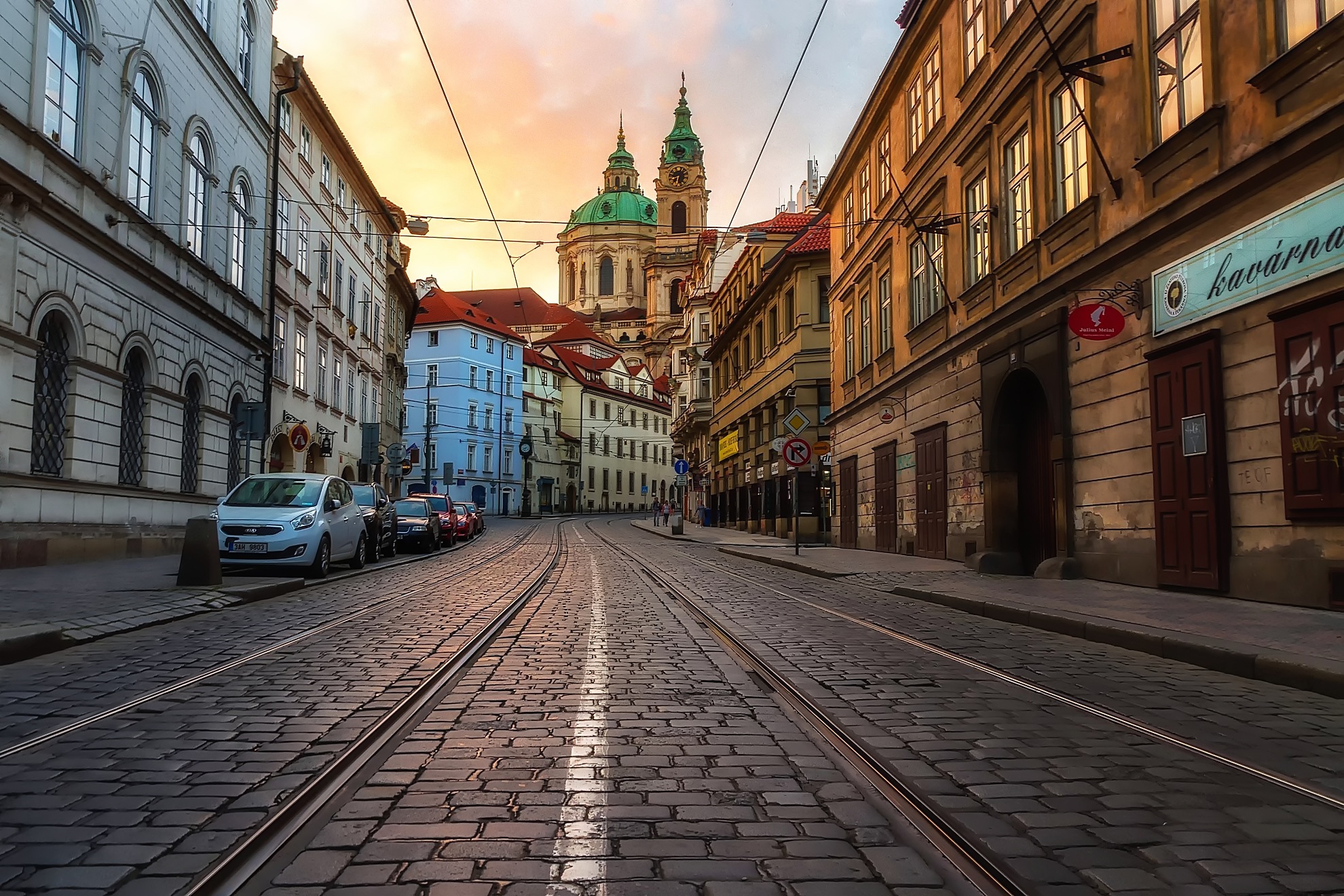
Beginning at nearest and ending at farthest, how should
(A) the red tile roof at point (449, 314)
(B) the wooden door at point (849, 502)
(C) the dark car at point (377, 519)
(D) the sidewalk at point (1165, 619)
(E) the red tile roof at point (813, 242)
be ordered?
(D) the sidewalk at point (1165, 619), (C) the dark car at point (377, 519), (B) the wooden door at point (849, 502), (E) the red tile roof at point (813, 242), (A) the red tile roof at point (449, 314)

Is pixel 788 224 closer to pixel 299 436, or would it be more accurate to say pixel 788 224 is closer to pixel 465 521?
pixel 465 521

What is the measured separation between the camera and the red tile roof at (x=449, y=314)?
256 ft

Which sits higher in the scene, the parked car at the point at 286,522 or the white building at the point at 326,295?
the white building at the point at 326,295

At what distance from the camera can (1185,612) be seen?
10.1 m

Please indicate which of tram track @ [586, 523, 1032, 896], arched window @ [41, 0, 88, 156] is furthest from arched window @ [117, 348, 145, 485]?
tram track @ [586, 523, 1032, 896]

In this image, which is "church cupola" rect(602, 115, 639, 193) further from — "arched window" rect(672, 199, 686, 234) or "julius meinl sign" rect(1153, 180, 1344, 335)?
"julius meinl sign" rect(1153, 180, 1344, 335)

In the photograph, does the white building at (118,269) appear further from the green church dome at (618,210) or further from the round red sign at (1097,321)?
the green church dome at (618,210)

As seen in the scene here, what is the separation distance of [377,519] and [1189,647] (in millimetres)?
17616

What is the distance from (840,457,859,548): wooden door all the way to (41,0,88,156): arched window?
65.9ft

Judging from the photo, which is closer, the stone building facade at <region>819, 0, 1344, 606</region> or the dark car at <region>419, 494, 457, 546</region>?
the stone building facade at <region>819, 0, 1344, 606</region>

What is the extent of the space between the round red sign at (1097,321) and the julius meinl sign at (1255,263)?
1.69 feet

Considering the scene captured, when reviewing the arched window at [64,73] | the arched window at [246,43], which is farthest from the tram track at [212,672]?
the arched window at [246,43]

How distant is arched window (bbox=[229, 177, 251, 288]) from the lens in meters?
26.0

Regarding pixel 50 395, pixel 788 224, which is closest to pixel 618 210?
pixel 788 224
